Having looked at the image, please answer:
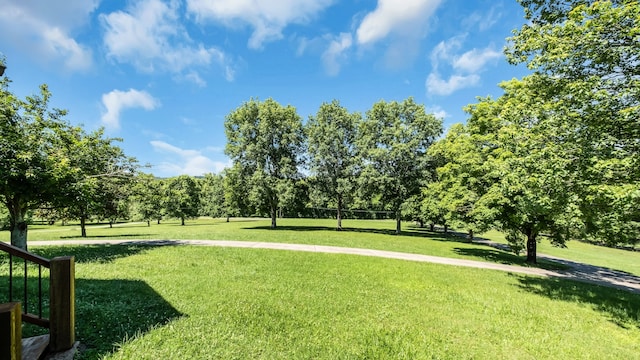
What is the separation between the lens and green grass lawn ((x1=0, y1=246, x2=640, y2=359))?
14.8 feet

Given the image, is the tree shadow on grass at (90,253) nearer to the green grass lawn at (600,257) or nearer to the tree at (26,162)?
the tree at (26,162)

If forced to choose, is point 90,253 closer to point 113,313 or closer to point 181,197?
point 113,313

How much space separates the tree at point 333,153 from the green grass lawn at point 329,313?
1831 cm

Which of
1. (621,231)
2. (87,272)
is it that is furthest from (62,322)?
(621,231)

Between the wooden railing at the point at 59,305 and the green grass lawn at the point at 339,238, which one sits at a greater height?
the wooden railing at the point at 59,305

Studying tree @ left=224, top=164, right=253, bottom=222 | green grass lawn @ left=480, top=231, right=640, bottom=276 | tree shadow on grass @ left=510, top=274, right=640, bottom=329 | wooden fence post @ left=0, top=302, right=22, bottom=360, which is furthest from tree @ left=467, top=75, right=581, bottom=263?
tree @ left=224, top=164, right=253, bottom=222

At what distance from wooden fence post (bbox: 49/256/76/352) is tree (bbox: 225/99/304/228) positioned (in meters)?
22.4

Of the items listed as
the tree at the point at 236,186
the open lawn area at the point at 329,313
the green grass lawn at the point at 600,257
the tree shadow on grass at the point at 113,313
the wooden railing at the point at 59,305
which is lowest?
the green grass lawn at the point at 600,257

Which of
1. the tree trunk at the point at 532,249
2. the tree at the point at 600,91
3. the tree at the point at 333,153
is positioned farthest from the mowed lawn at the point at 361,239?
the tree at the point at 600,91

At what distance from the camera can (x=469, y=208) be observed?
57.2 ft

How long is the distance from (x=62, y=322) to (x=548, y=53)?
35.8ft

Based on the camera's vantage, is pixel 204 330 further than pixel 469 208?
No

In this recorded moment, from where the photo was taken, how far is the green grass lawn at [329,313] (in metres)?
4.52

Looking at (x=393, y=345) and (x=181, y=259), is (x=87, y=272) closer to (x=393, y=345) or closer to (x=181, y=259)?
(x=181, y=259)
